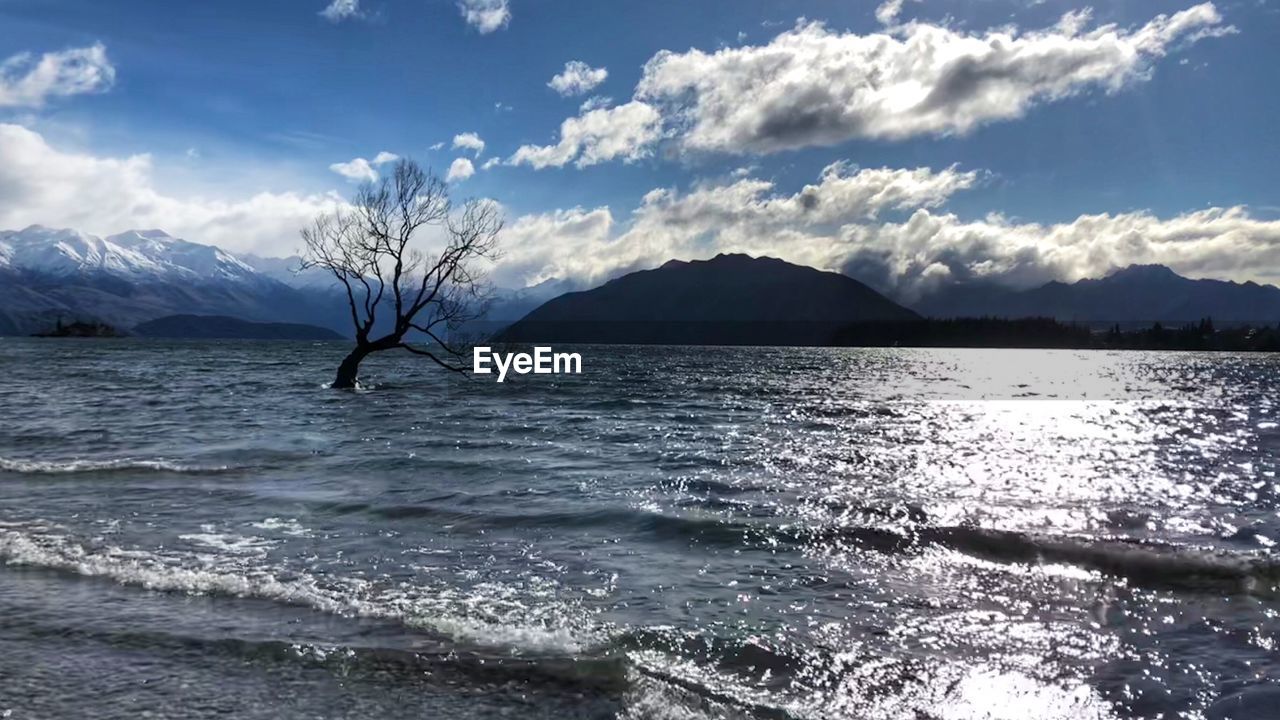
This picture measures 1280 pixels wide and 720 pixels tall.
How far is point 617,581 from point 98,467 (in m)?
15.9

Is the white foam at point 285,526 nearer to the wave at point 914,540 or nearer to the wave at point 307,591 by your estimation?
the wave at point 914,540

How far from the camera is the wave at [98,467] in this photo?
1875 centimetres

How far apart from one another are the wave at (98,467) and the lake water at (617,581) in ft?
0.50

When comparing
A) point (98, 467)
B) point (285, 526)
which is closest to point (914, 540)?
point (285, 526)

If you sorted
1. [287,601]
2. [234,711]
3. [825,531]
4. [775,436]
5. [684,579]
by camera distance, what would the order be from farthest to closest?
[775,436] → [825,531] → [684,579] → [287,601] → [234,711]

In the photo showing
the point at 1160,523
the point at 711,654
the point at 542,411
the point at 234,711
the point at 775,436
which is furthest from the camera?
the point at 542,411

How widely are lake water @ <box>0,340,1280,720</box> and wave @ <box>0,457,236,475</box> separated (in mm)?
152

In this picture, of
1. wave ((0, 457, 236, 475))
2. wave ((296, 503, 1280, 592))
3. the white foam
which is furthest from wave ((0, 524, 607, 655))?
wave ((0, 457, 236, 475))

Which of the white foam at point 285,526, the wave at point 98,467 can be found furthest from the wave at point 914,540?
the wave at point 98,467

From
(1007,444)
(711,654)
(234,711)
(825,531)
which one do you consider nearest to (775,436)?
(1007,444)

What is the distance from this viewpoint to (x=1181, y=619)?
9859 mm

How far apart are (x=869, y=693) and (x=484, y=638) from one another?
4107 millimetres

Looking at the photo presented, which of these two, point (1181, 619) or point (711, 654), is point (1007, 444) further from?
point (711, 654)

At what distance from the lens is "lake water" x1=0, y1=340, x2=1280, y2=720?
281 inches
